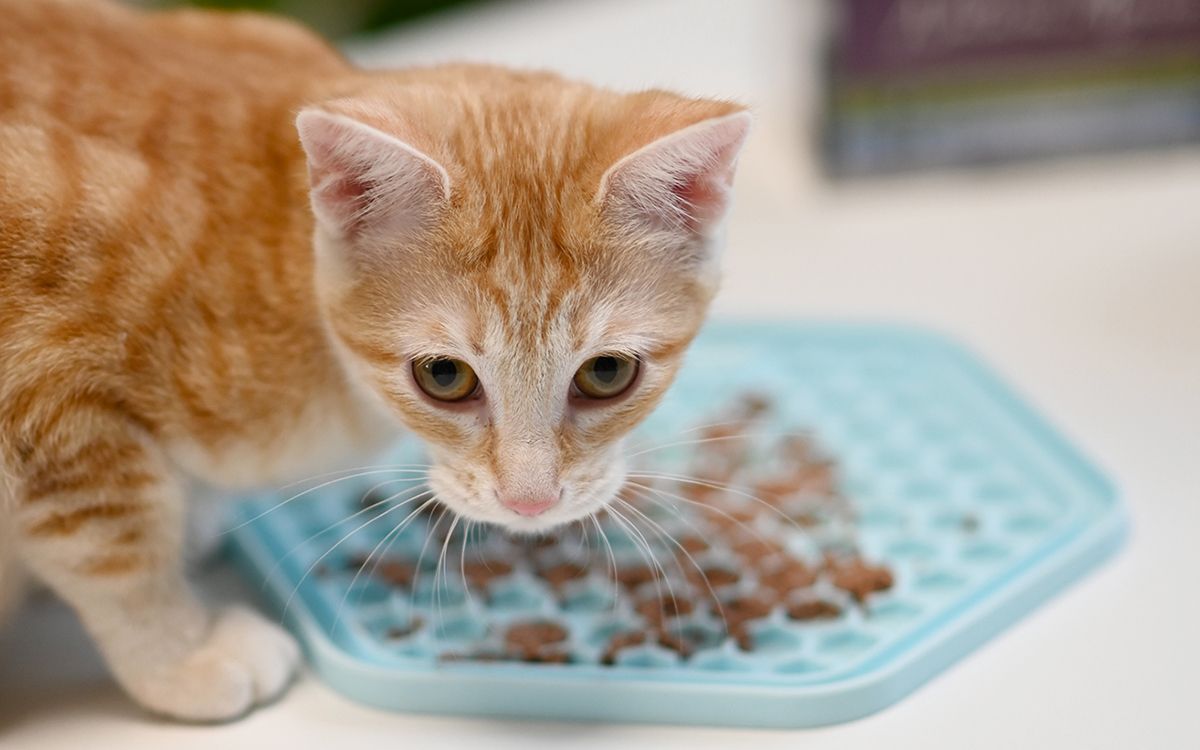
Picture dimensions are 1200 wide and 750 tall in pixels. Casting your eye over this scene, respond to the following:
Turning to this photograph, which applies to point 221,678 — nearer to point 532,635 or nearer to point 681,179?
point 532,635

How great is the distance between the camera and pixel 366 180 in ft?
3.21

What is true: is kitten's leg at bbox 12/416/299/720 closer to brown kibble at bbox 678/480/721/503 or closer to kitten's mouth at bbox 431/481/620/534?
kitten's mouth at bbox 431/481/620/534

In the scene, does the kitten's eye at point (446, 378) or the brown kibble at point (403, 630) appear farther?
the brown kibble at point (403, 630)

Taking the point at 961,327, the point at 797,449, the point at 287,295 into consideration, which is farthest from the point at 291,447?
the point at 961,327

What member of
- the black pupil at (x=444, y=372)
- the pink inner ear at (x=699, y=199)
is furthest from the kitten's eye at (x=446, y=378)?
the pink inner ear at (x=699, y=199)

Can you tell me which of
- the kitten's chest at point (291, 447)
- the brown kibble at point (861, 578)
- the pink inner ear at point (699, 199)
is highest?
the pink inner ear at point (699, 199)

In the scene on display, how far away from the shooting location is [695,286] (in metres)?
1.08

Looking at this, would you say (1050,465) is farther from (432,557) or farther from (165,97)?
(165,97)

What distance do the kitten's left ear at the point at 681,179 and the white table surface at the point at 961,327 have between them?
0.42m

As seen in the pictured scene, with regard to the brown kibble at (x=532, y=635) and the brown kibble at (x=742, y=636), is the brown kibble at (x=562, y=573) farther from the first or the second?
the brown kibble at (x=742, y=636)

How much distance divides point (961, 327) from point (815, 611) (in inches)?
28.8

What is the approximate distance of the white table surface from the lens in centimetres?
109

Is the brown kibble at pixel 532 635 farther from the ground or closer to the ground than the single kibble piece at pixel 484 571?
farther from the ground

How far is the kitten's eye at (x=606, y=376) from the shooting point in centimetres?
103
